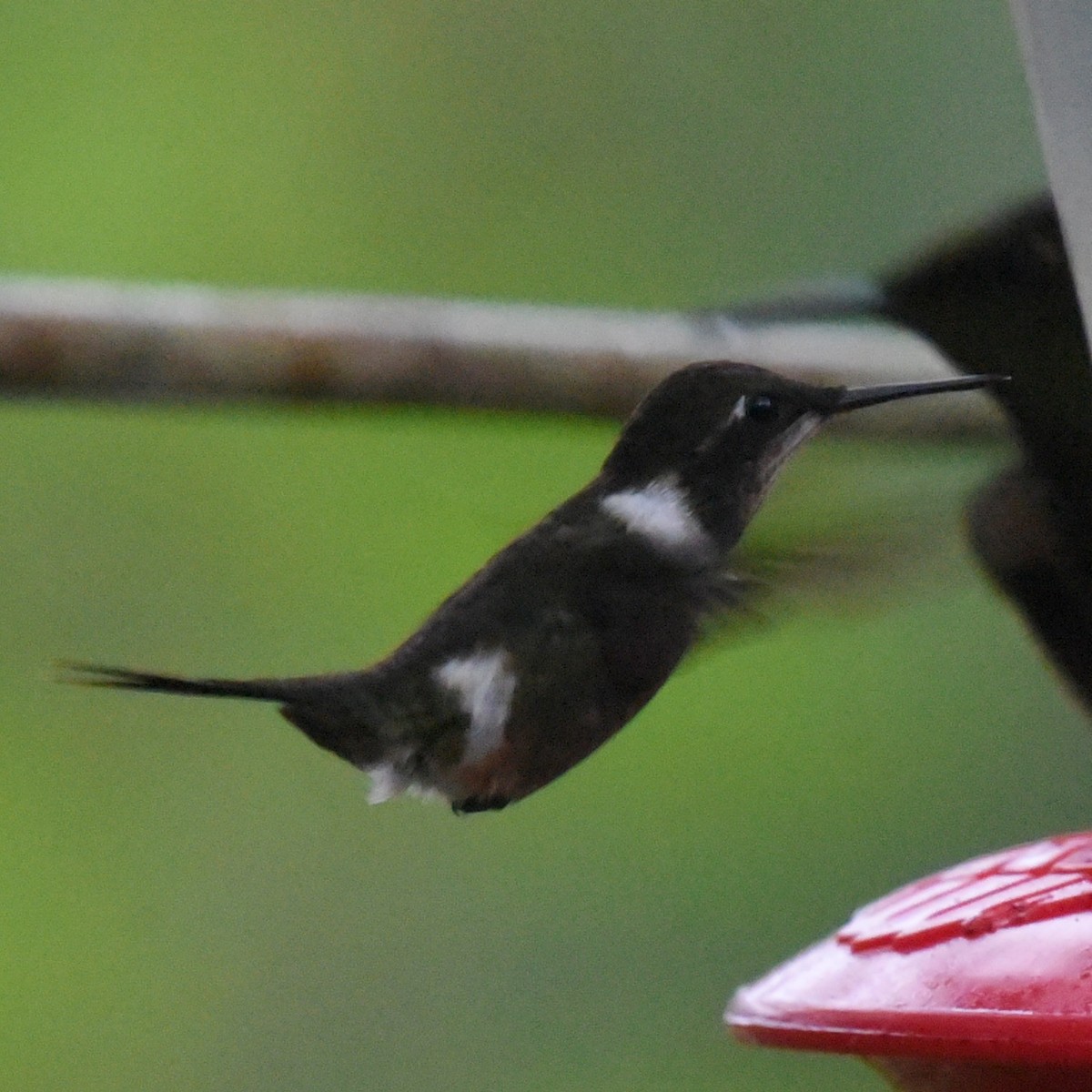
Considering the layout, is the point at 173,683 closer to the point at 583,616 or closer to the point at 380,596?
the point at 583,616

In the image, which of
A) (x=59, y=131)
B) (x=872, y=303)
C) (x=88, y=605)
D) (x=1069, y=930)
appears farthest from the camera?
(x=59, y=131)

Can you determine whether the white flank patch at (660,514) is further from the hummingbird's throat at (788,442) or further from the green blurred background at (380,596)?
the green blurred background at (380,596)

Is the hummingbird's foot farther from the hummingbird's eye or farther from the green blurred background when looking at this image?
the green blurred background

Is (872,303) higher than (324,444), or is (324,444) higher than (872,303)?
(324,444)

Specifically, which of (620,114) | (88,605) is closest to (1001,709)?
(620,114)

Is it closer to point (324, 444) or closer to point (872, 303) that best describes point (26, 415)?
point (324, 444)

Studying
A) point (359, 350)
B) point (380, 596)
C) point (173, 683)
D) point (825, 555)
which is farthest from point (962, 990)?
point (380, 596)

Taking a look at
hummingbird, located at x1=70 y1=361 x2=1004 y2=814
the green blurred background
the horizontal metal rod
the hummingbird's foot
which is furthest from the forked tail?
the green blurred background
